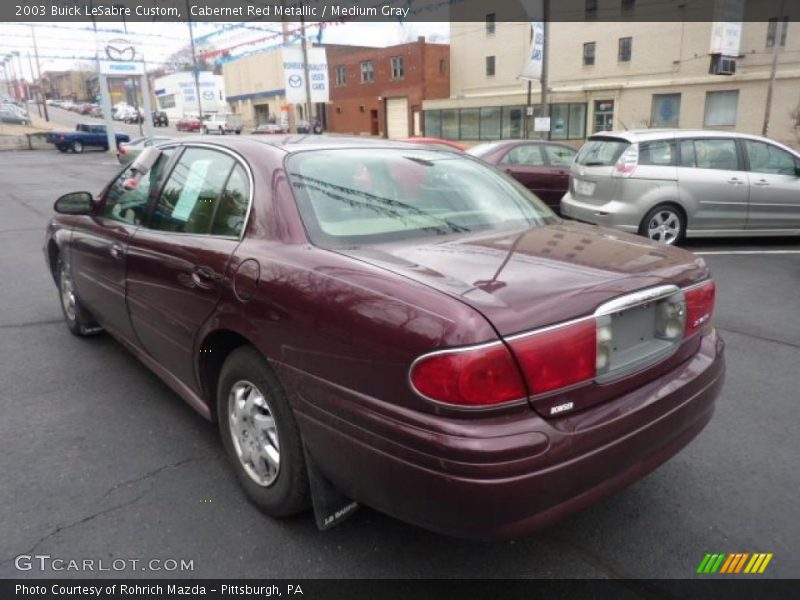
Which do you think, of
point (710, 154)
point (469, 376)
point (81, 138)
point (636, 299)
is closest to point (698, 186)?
point (710, 154)

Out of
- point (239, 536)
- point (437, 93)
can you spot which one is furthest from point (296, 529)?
point (437, 93)

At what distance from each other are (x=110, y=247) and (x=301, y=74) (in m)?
27.0

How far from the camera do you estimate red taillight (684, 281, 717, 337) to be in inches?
94.2

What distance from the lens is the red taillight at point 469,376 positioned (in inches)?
70.4

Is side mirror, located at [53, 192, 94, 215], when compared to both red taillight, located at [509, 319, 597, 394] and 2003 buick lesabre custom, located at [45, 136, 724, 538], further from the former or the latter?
red taillight, located at [509, 319, 597, 394]

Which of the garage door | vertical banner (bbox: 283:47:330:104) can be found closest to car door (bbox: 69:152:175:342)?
vertical banner (bbox: 283:47:330:104)

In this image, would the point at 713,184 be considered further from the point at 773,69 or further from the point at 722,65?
the point at 773,69

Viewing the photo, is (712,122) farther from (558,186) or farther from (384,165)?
(384,165)

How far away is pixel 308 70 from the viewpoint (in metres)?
28.2

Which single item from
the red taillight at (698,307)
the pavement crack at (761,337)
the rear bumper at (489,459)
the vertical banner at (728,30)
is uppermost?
the vertical banner at (728,30)

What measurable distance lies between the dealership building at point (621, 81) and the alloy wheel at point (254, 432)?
31371 millimetres

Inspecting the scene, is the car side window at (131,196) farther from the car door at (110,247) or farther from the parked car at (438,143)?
the parked car at (438,143)

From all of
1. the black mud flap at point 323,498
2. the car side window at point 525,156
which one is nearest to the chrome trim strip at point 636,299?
the black mud flap at point 323,498

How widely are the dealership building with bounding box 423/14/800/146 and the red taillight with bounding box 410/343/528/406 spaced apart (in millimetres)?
31414
